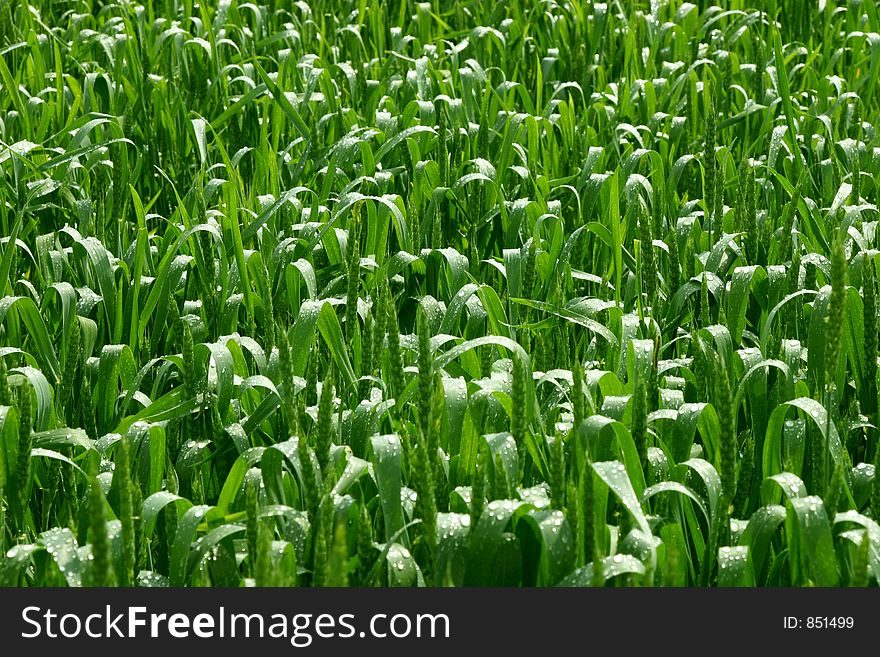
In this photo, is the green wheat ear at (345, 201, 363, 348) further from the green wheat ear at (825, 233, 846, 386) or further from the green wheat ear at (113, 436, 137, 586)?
the green wheat ear at (825, 233, 846, 386)

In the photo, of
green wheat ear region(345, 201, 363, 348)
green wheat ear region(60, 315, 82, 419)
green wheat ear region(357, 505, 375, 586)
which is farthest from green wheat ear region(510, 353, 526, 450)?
green wheat ear region(60, 315, 82, 419)

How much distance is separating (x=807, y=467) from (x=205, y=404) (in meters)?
1.18

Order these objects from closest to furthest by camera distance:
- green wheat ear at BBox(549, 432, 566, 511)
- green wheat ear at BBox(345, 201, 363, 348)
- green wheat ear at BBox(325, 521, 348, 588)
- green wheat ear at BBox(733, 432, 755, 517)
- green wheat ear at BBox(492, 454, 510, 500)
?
1. green wheat ear at BBox(325, 521, 348, 588)
2. green wheat ear at BBox(549, 432, 566, 511)
3. green wheat ear at BBox(492, 454, 510, 500)
4. green wheat ear at BBox(733, 432, 755, 517)
5. green wheat ear at BBox(345, 201, 363, 348)

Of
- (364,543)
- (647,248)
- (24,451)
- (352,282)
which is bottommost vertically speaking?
(364,543)

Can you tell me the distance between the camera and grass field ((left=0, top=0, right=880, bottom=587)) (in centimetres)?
177

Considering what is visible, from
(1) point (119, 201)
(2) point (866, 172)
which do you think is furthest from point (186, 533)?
(2) point (866, 172)

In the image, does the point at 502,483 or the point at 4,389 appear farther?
the point at 4,389

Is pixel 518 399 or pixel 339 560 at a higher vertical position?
pixel 518 399

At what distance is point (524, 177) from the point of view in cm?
339

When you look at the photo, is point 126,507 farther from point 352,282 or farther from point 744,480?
point 744,480

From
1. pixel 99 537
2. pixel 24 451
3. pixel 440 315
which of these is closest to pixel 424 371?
pixel 99 537

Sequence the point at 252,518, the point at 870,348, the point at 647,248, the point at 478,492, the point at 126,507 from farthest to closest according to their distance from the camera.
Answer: the point at 647,248 → the point at 870,348 → the point at 478,492 → the point at 252,518 → the point at 126,507

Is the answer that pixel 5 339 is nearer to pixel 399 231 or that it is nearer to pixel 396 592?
pixel 399 231

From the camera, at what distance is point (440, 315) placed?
271cm
